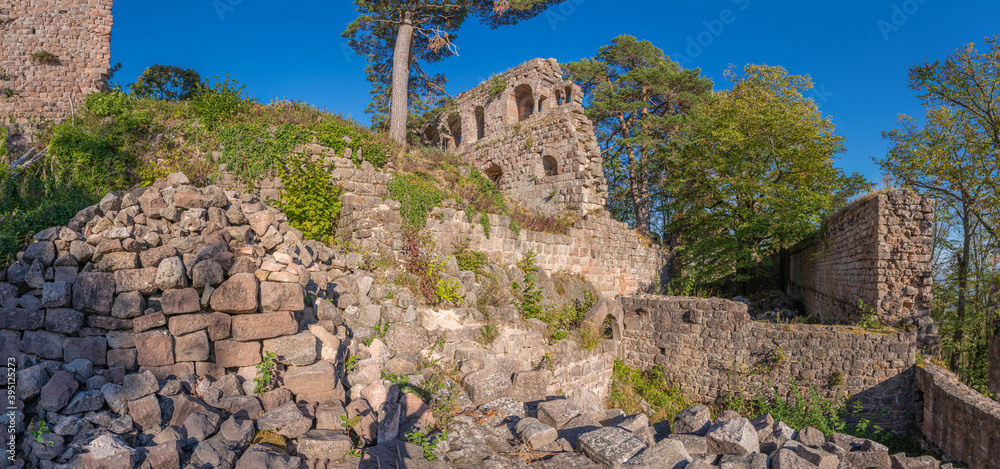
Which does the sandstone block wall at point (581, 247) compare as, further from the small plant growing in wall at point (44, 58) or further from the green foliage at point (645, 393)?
the small plant growing in wall at point (44, 58)

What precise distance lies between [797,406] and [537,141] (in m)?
10.5

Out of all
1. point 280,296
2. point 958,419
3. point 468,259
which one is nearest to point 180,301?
point 280,296

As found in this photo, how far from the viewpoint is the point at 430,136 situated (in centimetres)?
2548

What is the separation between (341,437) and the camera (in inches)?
165

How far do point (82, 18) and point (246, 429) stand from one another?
17326 mm

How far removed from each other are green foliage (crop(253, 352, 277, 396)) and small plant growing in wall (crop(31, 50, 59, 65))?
16.0 metres

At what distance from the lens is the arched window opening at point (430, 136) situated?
80.7 ft

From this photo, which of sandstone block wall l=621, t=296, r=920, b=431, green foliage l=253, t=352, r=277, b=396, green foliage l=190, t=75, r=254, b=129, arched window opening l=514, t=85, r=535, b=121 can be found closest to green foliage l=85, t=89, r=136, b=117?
green foliage l=190, t=75, r=254, b=129

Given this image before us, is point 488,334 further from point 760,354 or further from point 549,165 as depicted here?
point 549,165

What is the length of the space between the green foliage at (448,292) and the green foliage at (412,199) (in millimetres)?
1656

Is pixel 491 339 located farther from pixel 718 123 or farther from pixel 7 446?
pixel 718 123

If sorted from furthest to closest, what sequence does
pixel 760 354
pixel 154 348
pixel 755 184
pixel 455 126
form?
pixel 455 126 < pixel 755 184 < pixel 760 354 < pixel 154 348

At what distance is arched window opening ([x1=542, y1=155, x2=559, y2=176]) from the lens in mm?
15992

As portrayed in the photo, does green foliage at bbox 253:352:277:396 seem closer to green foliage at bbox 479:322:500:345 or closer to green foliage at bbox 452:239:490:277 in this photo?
green foliage at bbox 479:322:500:345
